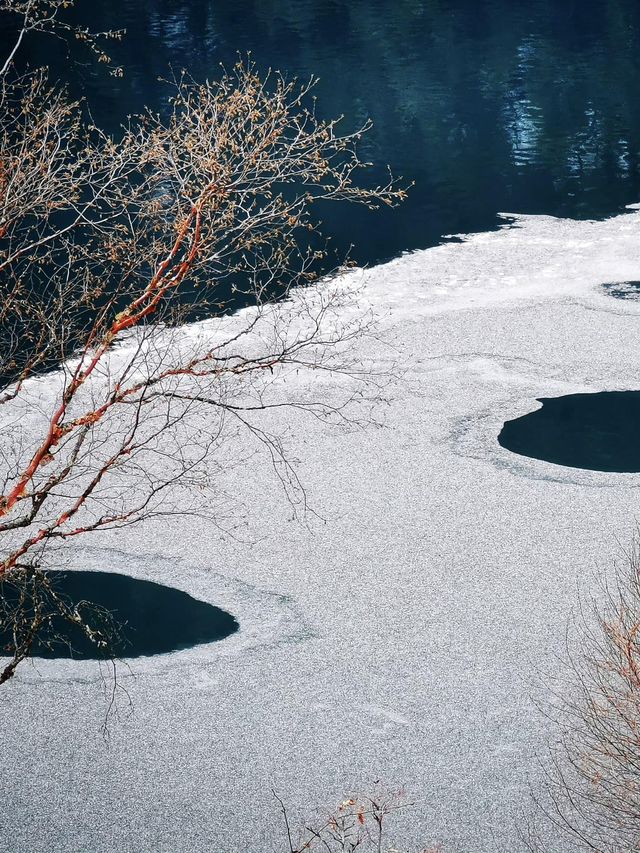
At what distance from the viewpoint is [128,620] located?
29.7 feet

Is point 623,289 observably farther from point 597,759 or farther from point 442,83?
point 442,83

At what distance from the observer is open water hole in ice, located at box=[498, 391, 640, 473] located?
11695 millimetres

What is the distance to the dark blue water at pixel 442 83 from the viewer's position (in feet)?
68.3

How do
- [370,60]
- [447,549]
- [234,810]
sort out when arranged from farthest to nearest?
[370,60], [447,549], [234,810]

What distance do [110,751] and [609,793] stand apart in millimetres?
3258

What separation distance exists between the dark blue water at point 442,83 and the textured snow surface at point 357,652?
6937 mm

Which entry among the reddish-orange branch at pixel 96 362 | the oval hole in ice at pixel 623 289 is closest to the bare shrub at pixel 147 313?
the reddish-orange branch at pixel 96 362

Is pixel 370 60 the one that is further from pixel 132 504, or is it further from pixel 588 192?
pixel 132 504

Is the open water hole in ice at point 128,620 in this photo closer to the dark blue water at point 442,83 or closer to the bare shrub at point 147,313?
the bare shrub at point 147,313

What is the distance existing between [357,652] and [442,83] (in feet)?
82.5

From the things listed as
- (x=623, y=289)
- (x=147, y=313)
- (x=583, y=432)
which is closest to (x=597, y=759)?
(x=147, y=313)

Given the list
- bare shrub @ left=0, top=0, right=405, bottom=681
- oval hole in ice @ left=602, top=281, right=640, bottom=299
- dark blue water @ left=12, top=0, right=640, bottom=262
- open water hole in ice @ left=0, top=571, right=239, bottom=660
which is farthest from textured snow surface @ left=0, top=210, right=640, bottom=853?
dark blue water @ left=12, top=0, right=640, bottom=262

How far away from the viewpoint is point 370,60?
32.7 meters

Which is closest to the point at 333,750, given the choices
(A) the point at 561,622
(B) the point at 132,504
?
(A) the point at 561,622
